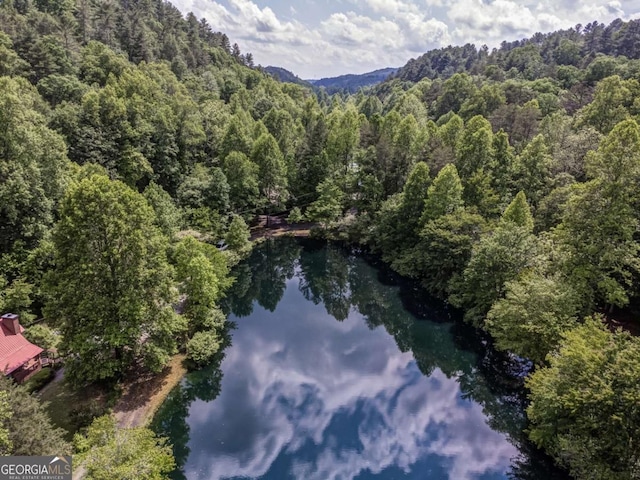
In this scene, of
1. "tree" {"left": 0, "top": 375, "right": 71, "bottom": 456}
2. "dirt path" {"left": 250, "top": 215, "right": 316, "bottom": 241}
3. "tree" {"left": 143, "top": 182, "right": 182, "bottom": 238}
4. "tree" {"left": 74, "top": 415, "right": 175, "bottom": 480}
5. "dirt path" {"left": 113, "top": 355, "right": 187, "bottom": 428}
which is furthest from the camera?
"dirt path" {"left": 250, "top": 215, "right": 316, "bottom": 241}

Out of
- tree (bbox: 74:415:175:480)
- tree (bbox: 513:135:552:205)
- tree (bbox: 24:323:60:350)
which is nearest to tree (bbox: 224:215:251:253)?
tree (bbox: 24:323:60:350)

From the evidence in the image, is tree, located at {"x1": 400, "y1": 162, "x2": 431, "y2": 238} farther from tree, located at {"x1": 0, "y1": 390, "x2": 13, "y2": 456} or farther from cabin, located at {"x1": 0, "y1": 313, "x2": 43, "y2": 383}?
tree, located at {"x1": 0, "y1": 390, "x2": 13, "y2": 456}

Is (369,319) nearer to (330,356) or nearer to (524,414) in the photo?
(330,356)

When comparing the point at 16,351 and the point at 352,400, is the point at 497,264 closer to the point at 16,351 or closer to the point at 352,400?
the point at 352,400

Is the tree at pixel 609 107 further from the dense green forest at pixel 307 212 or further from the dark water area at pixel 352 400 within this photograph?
the dark water area at pixel 352 400

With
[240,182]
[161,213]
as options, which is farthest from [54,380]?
[240,182]
